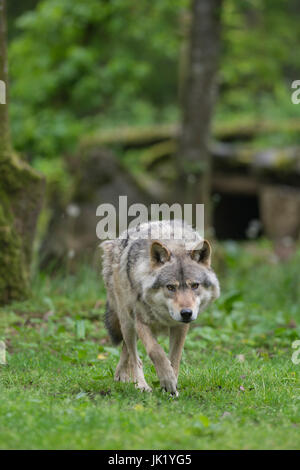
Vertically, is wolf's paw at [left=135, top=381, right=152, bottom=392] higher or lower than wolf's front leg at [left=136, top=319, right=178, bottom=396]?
lower

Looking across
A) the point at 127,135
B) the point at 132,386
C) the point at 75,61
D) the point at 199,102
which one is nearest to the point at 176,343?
the point at 132,386

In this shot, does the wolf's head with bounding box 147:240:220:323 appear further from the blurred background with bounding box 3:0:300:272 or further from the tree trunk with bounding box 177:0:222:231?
the tree trunk with bounding box 177:0:222:231

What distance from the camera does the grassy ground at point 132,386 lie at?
4477 millimetres

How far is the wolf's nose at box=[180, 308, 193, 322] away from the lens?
529cm

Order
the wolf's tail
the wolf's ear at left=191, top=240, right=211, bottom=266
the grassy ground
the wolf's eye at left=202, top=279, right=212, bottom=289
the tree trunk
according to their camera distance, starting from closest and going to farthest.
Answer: the grassy ground → the wolf's eye at left=202, top=279, right=212, bottom=289 → the wolf's ear at left=191, top=240, right=211, bottom=266 → the wolf's tail → the tree trunk

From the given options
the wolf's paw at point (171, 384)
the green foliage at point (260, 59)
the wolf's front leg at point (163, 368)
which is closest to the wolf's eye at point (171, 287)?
the wolf's front leg at point (163, 368)

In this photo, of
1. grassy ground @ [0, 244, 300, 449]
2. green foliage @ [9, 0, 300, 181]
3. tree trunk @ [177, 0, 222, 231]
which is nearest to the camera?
grassy ground @ [0, 244, 300, 449]

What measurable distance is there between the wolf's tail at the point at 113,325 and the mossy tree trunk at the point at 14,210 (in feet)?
8.77

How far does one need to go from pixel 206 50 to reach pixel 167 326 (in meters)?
9.25

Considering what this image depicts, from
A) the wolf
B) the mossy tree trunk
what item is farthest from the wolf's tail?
the mossy tree trunk

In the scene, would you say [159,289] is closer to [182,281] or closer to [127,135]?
[182,281]

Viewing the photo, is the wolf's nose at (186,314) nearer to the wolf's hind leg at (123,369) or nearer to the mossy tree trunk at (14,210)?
the wolf's hind leg at (123,369)

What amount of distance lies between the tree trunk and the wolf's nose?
8.25 m
